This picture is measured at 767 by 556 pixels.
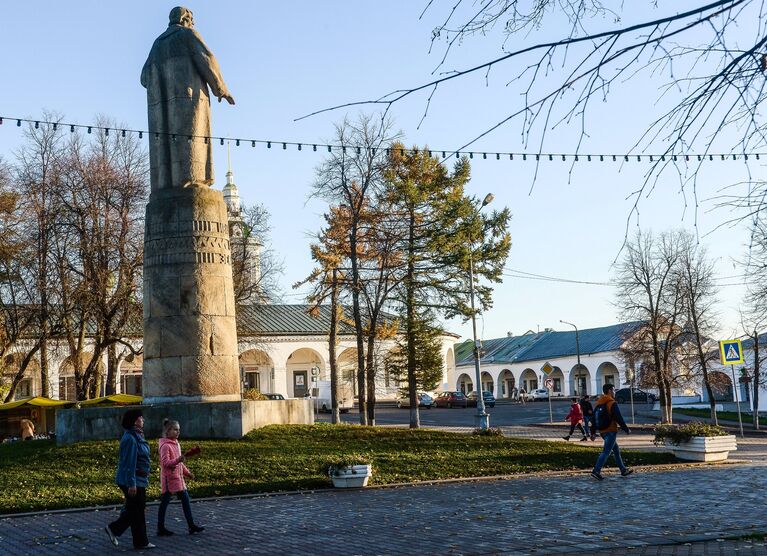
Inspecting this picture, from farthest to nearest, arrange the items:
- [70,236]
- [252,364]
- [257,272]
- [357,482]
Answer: [252,364] → [257,272] → [70,236] → [357,482]

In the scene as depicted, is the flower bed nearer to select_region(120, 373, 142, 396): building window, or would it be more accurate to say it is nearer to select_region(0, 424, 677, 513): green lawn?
select_region(0, 424, 677, 513): green lawn

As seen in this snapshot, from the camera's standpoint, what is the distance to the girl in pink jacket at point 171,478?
1101 cm

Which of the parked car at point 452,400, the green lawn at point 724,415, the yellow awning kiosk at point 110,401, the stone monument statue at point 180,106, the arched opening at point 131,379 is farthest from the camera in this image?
the parked car at point 452,400

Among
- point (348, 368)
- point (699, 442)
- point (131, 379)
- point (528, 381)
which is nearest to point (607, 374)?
point (528, 381)

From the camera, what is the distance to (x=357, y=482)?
15781 mm

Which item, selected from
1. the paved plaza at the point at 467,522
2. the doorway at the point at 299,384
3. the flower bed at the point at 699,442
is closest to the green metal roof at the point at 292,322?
the doorway at the point at 299,384

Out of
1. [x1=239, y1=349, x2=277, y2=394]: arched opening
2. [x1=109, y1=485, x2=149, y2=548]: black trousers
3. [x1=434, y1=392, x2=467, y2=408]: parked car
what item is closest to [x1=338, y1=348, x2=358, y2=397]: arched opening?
[x1=239, y1=349, x2=277, y2=394]: arched opening

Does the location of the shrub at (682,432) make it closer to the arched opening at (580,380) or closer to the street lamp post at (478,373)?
the street lamp post at (478,373)

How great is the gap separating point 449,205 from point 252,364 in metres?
35.7

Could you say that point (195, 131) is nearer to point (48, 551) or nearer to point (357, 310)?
point (48, 551)

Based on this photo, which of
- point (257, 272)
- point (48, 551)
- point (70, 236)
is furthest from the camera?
point (257, 272)

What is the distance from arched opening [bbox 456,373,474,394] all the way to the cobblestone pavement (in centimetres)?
8537

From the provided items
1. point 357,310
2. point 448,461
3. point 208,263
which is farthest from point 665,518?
point 357,310

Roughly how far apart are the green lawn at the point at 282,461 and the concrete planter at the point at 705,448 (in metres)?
0.42
